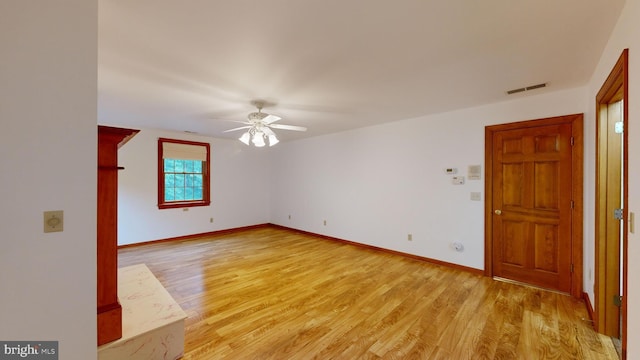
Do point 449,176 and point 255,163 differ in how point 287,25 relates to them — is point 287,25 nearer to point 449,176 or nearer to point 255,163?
point 449,176

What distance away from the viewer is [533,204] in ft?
10.2

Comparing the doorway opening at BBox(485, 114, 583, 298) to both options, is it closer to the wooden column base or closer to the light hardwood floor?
the light hardwood floor

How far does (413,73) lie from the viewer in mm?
2447

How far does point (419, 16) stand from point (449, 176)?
8.96 feet

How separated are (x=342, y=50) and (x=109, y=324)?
8.38 ft

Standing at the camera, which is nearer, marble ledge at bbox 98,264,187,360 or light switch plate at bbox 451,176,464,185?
marble ledge at bbox 98,264,187,360

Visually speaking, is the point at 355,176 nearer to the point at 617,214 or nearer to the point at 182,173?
the point at 617,214

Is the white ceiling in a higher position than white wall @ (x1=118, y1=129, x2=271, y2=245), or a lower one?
higher
